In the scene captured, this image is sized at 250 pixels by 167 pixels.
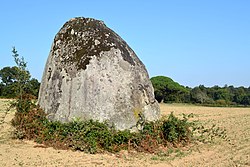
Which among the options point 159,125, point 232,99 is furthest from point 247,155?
point 232,99

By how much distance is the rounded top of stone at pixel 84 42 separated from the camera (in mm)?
11398

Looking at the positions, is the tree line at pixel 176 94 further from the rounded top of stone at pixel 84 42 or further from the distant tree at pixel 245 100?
the rounded top of stone at pixel 84 42

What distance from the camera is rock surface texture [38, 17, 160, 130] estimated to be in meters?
10.7

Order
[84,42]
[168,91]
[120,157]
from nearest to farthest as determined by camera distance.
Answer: [120,157]
[84,42]
[168,91]

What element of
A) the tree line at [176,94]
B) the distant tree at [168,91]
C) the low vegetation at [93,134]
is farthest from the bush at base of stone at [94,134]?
the distant tree at [168,91]

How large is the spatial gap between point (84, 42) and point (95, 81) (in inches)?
65.8

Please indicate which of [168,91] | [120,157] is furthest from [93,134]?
[168,91]

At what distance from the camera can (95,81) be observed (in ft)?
35.7

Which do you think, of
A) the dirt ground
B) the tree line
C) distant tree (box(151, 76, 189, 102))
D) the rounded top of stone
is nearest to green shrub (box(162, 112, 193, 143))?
the dirt ground

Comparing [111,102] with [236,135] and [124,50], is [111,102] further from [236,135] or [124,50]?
[236,135]

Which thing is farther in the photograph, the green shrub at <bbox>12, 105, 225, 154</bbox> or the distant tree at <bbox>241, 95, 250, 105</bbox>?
the distant tree at <bbox>241, 95, 250, 105</bbox>

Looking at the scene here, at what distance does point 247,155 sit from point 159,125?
274 centimetres

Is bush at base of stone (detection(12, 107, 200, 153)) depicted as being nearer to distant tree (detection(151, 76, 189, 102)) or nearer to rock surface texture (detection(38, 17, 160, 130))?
rock surface texture (detection(38, 17, 160, 130))

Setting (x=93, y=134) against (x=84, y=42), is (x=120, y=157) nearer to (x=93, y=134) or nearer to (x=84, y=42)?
(x=93, y=134)
